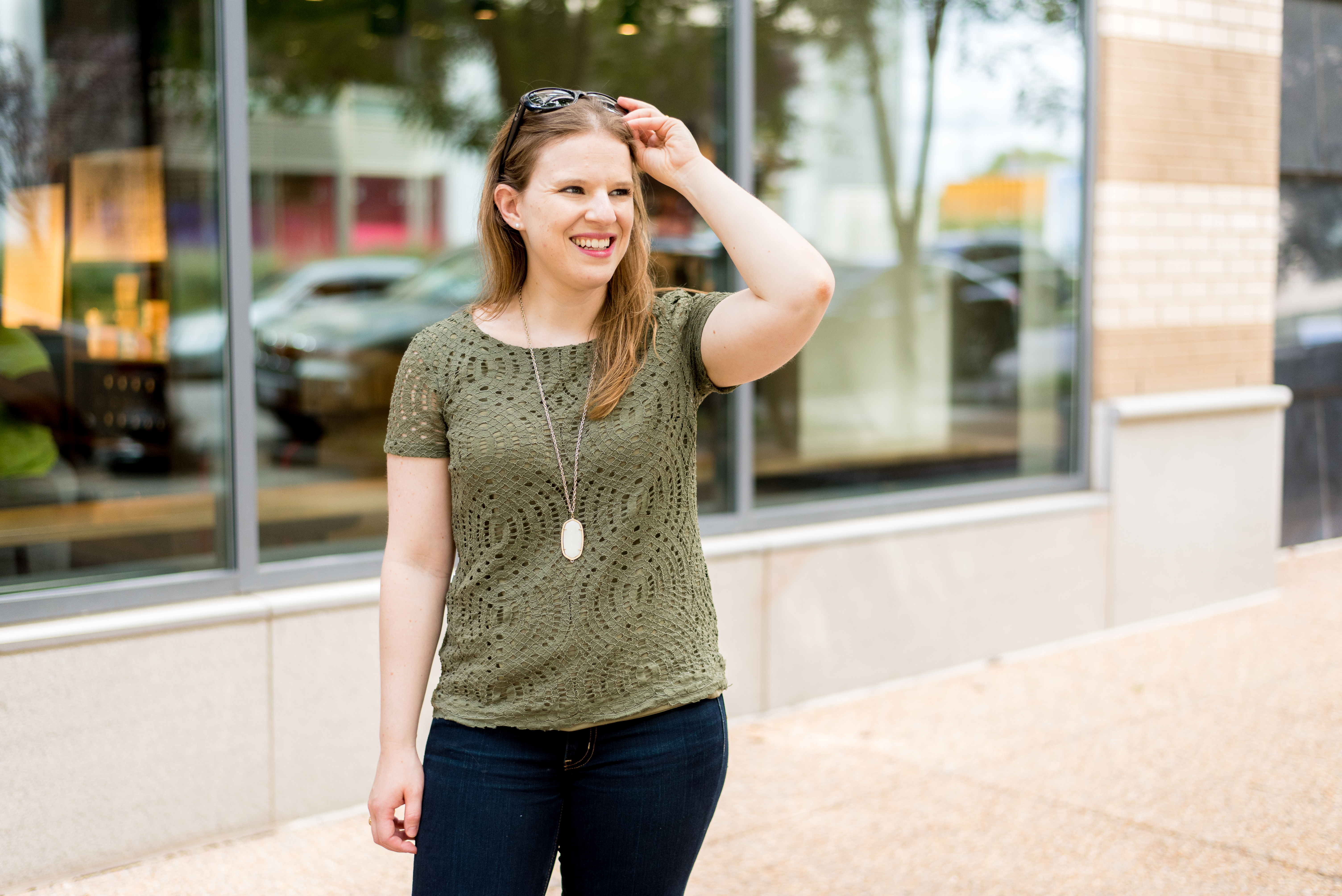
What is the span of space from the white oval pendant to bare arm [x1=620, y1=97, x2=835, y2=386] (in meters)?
0.34

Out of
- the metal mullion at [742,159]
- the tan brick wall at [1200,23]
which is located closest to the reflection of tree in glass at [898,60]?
the tan brick wall at [1200,23]

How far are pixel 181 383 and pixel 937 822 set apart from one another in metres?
3.01

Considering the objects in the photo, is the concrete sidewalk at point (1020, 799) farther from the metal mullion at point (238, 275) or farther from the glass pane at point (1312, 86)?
the glass pane at point (1312, 86)

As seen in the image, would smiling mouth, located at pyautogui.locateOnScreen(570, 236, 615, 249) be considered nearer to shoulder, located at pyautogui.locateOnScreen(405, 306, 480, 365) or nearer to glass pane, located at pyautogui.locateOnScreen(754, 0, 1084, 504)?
shoulder, located at pyautogui.locateOnScreen(405, 306, 480, 365)

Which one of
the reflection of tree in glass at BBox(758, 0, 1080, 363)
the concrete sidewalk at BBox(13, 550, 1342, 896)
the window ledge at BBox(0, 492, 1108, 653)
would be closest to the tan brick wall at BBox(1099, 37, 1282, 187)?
the reflection of tree in glass at BBox(758, 0, 1080, 363)

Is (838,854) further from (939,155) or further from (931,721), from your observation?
(939,155)

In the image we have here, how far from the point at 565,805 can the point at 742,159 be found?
3.90 meters

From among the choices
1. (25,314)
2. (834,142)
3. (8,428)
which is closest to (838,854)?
(8,428)

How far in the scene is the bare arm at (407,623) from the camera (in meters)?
1.97

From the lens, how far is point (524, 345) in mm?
1999

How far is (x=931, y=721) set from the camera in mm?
5246

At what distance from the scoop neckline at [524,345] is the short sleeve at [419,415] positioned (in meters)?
0.08

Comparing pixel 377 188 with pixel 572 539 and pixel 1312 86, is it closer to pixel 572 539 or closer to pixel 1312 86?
pixel 1312 86

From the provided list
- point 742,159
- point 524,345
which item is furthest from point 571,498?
point 742,159
